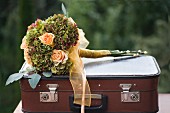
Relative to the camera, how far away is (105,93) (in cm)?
195

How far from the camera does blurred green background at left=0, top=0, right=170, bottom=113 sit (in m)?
3.89

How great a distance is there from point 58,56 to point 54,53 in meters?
0.02

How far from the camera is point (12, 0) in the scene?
419cm

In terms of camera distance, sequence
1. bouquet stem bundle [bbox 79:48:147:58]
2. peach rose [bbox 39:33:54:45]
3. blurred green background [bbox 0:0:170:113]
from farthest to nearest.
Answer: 1. blurred green background [bbox 0:0:170:113]
2. bouquet stem bundle [bbox 79:48:147:58]
3. peach rose [bbox 39:33:54:45]

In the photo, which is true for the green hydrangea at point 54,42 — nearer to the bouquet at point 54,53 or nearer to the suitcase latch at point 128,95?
the bouquet at point 54,53

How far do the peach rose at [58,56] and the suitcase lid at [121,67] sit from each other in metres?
0.10

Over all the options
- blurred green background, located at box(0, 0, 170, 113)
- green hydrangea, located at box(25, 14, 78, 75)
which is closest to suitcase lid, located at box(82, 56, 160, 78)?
green hydrangea, located at box(25, 14, 78, 75)

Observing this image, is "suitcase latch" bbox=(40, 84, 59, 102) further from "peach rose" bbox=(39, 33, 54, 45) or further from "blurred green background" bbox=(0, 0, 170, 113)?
"blurred green background" bbox=(0, 0, 170, 113)

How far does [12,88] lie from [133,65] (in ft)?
6.70

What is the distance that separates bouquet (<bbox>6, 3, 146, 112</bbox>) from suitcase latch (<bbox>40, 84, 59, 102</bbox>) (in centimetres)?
4

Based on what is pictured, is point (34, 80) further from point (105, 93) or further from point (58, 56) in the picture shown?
point (105, 93)

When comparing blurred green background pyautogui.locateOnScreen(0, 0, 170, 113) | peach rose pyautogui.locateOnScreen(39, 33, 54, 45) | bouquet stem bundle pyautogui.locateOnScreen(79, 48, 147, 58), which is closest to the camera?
peach rose pyautogui.locateOnScreen(39, 33, 54, 45)

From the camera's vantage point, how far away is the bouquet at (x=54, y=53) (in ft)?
6.34

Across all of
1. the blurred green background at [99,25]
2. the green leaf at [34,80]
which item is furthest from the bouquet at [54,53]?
the blurred green background at [99,25]
